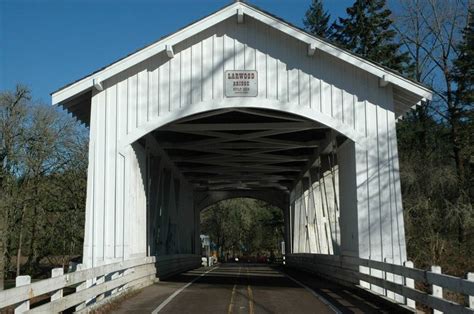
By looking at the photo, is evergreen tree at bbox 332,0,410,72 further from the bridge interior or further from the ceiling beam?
the ceiling beam

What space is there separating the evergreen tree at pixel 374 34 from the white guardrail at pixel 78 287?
83.2 ft

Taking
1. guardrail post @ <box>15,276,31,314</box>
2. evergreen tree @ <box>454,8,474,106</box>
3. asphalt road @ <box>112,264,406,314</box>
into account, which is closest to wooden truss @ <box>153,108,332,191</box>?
asphalt road @ <box>112,264,406,314</box>

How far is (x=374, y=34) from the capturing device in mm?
38625

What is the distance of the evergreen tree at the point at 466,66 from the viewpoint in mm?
30375

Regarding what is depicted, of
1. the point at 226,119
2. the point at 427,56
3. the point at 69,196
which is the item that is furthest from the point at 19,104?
the point at 427,56

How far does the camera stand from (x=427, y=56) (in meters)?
34.0

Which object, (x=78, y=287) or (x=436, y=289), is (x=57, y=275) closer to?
(x=78, y=287)

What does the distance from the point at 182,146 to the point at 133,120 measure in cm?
616

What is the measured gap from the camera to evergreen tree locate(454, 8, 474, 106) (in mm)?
30375

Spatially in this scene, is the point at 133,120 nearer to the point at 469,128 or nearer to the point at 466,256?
the point at 466,256

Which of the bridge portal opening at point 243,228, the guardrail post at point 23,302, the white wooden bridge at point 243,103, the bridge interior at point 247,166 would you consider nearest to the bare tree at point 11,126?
the bridge interior at point 247,166

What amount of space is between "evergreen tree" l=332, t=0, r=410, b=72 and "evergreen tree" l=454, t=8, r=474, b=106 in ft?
15.3

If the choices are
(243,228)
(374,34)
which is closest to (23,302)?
(374,34)

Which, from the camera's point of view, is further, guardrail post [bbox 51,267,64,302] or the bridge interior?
the bridge interior
